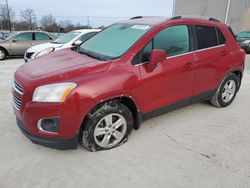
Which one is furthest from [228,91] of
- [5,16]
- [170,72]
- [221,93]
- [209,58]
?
[5,16]

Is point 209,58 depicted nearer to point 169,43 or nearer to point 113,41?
point 169,43

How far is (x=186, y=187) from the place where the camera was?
2.26m

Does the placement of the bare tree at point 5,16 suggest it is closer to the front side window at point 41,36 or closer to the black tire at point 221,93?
the front side window at point 41,36

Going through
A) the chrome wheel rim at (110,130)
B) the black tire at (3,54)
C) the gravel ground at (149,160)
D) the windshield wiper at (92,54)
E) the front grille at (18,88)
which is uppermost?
the windshield wiper at (92,54)

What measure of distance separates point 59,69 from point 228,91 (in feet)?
10.8

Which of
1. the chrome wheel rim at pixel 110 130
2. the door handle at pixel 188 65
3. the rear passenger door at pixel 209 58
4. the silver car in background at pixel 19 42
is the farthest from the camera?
the silver car in background at pixel 19 42

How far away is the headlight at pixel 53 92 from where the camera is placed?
2334mm

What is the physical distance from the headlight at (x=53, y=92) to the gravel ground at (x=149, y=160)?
806mm

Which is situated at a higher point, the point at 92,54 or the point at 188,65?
the point at 92,54

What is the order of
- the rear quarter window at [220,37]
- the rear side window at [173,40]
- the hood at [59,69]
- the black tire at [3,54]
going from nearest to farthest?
the hood at [59,69], the rear side window at [173,40], the rear quarter window at [220,37], the black tire at [3,54]

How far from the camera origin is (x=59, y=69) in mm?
2617

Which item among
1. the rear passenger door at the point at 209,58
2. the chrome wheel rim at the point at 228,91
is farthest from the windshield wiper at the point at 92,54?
the chrome wheel rim at the point at 228,91

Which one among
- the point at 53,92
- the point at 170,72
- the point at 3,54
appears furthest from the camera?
the point at 3,54

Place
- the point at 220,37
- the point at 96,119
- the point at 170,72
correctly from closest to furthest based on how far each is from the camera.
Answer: the point at 96,119
the point at 170,72
the point at 220,37
